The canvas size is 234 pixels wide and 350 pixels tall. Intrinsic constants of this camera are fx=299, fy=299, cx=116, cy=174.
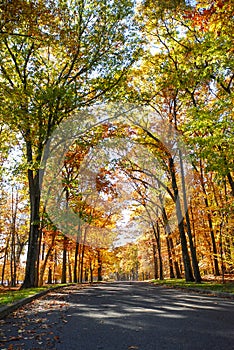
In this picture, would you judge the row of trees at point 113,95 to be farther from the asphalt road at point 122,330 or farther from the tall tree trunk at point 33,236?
the asphalt road at point 122,330

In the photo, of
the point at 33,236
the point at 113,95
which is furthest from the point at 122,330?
the point at 113,95

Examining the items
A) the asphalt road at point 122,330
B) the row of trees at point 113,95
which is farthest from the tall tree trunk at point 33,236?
the asphalt road at point 122,330

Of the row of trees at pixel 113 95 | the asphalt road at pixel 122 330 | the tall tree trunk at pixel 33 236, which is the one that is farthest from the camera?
the tall tree trunk at pixel 33 236

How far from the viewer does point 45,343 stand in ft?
13.6

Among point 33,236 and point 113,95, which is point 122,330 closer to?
point 33,236

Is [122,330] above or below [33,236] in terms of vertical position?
below

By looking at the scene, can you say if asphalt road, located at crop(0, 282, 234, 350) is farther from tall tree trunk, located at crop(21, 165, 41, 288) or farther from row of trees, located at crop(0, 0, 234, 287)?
tall tree trunk, located at crop(21, 165, 41, 288)

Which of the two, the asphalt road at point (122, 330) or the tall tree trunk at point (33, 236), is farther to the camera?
the tall tree trunk at point (33, 236)

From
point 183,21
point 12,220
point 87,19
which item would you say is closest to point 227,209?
point 183,21

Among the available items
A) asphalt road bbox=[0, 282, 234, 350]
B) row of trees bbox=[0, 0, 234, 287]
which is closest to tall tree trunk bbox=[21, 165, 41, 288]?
row of trees bbox=[0, 0, 234, 287]

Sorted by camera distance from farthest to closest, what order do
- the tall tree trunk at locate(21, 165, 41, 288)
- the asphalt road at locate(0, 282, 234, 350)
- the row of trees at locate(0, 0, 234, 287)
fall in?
the tall tree trunk at locate(21, 165, 41, 288)
the row of trees at locate(0, 0, 234, 287)
the asphalt road at locate(0, 282, 234, 350)

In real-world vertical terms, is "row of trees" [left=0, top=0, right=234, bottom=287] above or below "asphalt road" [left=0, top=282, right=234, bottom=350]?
above

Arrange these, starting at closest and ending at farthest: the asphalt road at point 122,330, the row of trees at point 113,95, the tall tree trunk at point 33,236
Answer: the asphalt road at point 122,330
the row of trees at point 113,95
the tall tree trunk at point 33,236

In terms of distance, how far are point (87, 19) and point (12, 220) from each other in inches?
1008
